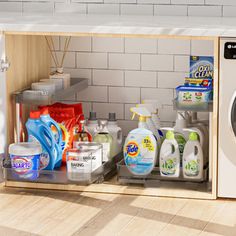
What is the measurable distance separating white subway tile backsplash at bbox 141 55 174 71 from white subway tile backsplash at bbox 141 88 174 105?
12 cm

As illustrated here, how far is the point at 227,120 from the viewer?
354 cm

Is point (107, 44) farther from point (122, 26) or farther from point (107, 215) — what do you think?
point (107, 215)

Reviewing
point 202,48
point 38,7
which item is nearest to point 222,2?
point 202,48

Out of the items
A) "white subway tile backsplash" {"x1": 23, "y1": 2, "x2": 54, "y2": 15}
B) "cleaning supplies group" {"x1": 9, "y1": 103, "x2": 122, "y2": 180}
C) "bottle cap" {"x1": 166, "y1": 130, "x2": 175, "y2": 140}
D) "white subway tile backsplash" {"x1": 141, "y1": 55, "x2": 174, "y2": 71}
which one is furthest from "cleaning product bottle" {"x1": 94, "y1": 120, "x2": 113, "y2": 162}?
"white subway tile backsplash" {"x1": 23, "y1": 2, "x2": 54, "y2": 15}

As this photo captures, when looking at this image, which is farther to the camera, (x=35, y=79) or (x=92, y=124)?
(x=35, y=79)

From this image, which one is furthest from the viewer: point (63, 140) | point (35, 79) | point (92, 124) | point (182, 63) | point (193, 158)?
point (182, 63)

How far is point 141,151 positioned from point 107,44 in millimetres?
849

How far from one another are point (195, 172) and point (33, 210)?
80 centimetres

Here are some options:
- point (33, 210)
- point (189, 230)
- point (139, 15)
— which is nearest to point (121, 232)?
point (189, 230)

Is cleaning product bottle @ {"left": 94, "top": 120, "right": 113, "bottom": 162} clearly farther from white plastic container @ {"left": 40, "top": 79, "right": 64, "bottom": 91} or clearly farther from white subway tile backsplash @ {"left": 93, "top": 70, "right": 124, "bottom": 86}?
white subway tile backsplash @ {"left": 93, "top": 70, "right": 124, "bottom": 86}

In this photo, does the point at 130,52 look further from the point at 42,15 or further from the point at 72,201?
the point at 72,201

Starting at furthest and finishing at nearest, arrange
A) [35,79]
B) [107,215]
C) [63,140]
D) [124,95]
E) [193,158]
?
[124,95] → [35,79] → [63,140] → [193,158] → [107,215]

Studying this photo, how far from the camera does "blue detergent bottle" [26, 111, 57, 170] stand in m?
3.76

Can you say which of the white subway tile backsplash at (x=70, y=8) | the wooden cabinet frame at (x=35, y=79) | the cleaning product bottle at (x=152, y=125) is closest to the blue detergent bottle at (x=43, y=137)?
the wooden cabinet frame at (x=35, y=79)
